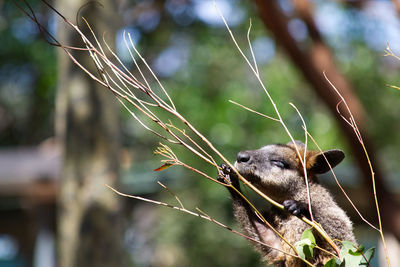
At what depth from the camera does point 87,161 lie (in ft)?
14.2

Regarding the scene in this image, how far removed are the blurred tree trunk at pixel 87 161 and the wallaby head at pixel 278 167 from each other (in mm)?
1626

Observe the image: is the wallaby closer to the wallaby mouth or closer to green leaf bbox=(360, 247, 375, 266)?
the wallaby mouth

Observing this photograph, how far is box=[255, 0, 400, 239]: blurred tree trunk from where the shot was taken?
5.49 m

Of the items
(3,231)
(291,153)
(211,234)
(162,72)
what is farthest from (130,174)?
(291,153)

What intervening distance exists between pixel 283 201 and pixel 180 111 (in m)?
8.24

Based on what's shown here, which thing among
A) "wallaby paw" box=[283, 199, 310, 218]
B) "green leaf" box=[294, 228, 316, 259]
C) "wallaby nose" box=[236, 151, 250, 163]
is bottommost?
Result: "wallaby paw" box=[283, 199, 310, 218]

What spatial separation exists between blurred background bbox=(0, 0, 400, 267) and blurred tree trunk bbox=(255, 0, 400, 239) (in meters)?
0.01

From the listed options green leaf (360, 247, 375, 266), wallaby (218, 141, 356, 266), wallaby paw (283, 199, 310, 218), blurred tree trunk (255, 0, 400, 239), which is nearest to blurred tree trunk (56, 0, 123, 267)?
wallaby (218, 141, 356, 266)

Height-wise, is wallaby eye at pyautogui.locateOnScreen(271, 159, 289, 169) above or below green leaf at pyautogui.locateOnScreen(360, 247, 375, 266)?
below

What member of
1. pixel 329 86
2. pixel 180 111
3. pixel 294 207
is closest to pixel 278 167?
pixel 294 207

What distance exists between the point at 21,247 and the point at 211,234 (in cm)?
644

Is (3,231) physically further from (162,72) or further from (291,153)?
(291,153)

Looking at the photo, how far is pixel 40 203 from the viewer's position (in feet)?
31.2

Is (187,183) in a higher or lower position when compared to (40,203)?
lower
